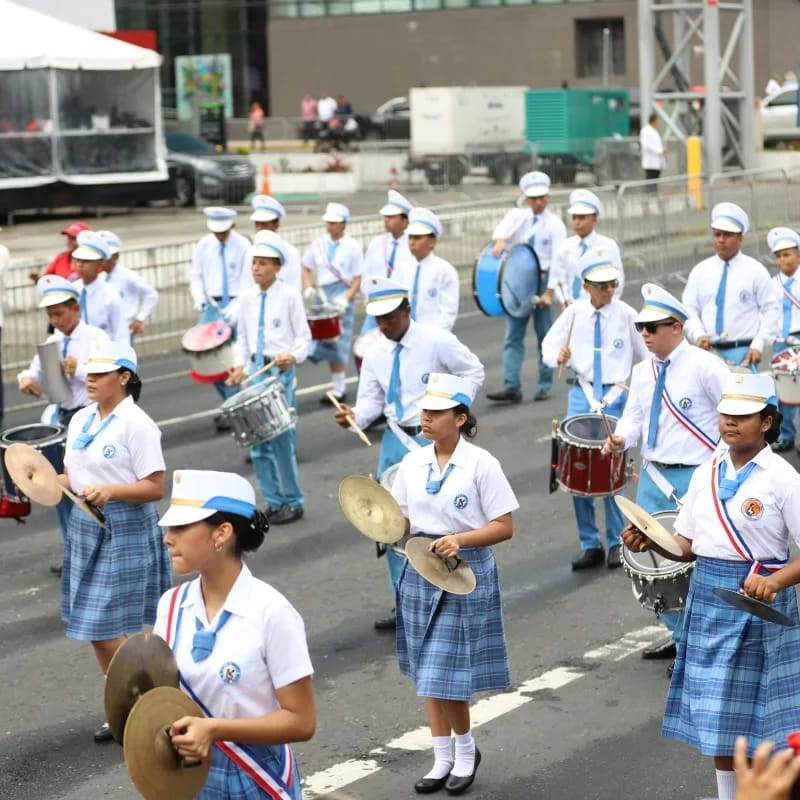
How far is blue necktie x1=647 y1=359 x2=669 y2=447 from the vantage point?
8992mm

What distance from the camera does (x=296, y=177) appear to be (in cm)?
4222

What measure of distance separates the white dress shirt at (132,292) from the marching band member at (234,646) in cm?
965

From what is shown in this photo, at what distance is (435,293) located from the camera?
13.9 meters

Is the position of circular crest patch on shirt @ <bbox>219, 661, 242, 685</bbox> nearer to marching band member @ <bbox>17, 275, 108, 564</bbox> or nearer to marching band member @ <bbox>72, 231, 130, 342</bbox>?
marching band member @ <bbox>17, 275, 108, 564</bbox>

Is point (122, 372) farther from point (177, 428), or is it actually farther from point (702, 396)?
point (177, 428)

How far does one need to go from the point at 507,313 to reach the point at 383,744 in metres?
8.34

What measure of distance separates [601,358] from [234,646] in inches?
253

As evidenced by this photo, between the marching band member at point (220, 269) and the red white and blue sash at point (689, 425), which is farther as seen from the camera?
the marching band member at point (220, 269)


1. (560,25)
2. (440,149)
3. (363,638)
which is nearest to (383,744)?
(363,638)

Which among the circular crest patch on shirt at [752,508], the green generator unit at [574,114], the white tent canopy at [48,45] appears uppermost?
the white tent canopy at [48,45]

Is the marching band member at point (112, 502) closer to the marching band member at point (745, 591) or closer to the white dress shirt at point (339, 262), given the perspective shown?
the marching band member at point (745, 591)

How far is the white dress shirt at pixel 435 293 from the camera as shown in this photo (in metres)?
13.9

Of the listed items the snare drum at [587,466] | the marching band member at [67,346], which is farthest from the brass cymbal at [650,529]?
the marching band member at [67,346]

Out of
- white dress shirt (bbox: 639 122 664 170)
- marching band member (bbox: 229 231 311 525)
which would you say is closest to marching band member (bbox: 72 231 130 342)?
Result: marching band member (bbox: 229 231 311 525)
